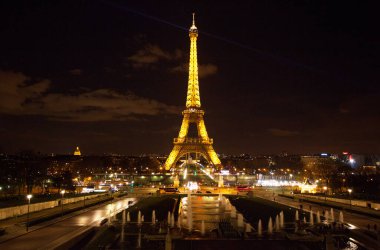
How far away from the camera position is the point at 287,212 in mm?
33500

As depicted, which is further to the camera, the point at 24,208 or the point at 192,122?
the point at 192,122

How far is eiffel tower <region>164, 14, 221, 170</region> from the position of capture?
90312mm

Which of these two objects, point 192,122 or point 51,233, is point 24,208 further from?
point 192,122

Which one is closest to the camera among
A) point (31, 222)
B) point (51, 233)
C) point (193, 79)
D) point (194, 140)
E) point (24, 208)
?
point (51, 233)

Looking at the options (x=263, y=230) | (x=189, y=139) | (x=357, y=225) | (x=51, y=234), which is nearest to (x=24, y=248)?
(x=51, y=234)

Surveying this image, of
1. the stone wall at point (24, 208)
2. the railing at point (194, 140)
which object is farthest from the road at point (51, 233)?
the railing at point (194, 140)

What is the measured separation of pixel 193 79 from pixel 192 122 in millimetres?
9586

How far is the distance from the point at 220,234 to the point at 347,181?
40.5 metres

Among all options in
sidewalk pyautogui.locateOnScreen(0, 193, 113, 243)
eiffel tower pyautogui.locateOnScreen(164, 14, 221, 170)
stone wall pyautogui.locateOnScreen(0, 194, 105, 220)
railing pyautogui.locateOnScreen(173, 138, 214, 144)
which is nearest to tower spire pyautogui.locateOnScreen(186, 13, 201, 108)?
eiffel tower pyautogui.locateOnScreen(164, 14, 221, 170)

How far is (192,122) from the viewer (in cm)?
9325

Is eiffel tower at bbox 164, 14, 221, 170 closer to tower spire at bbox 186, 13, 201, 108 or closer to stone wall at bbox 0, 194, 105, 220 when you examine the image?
tower spire at bbox 186, 13, 201, 108

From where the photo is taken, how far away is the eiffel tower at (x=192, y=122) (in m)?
90.3

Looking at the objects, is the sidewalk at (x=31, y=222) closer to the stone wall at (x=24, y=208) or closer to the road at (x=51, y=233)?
the road at (x=51, y=233)

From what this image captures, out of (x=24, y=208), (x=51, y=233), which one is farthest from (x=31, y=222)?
(x=24, y=208)
